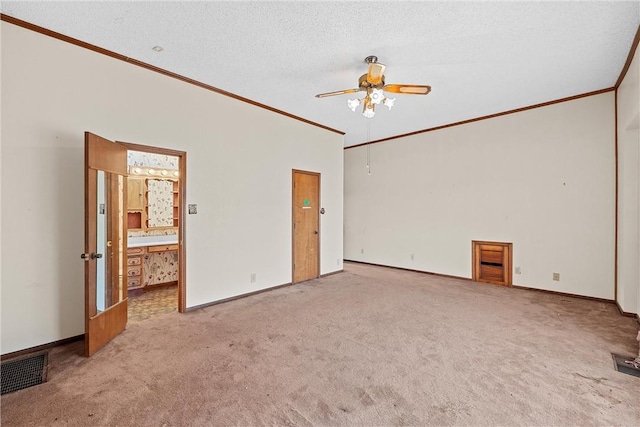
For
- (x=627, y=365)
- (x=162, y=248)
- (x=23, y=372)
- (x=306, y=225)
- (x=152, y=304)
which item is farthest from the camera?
(x=306, y=225)

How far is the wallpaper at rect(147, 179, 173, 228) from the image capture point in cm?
525

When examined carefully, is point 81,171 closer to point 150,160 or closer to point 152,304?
point 152,304

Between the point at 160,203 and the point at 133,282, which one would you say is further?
the point at 160,203

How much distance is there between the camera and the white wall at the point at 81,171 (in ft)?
8.68

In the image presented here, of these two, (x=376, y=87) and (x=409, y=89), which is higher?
(x=376, y=87)

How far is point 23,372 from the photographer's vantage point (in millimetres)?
2371

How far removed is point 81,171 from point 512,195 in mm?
6034

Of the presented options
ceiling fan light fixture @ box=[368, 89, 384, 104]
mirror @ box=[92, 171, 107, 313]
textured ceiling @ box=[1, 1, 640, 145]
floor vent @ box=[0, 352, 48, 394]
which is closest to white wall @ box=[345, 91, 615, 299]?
textured ceiling @ box=[1, 1, 640, 145]

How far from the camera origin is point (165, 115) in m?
3.63

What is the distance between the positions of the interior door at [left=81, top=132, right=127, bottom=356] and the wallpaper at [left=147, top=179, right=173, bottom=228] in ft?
6.89

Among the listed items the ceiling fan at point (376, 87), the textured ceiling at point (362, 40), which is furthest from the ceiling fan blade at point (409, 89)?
the textured ceiling at point (362, 40)

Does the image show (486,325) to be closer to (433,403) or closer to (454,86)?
(433,403)

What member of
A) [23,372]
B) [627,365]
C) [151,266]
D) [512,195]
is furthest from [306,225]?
[627,365]

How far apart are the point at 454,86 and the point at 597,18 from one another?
1.54 m
